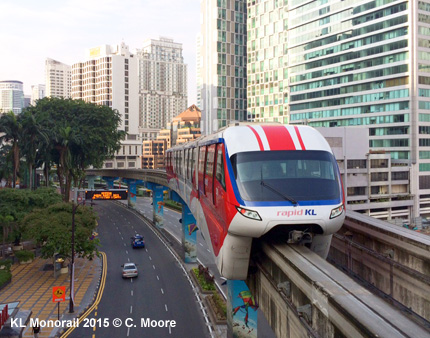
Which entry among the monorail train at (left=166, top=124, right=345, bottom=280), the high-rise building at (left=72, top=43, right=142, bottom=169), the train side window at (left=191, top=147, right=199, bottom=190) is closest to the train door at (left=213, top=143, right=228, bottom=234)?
the monorail train at (left=166, top=124, right=345, bottom=280)

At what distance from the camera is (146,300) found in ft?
120

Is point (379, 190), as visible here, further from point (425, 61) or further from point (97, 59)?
point (97, 59)

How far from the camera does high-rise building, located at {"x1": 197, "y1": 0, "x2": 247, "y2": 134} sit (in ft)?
382

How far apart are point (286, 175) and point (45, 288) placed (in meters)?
33.7

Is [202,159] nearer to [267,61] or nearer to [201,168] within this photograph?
[201,168]

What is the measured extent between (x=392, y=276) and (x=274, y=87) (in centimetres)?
10779

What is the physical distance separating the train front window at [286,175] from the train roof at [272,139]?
190 mm

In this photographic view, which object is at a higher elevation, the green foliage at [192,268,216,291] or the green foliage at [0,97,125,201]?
the green foliage at [0,97,125,201]

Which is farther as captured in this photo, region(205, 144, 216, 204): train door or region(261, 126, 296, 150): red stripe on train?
region(205, 144, 216, 204): train door

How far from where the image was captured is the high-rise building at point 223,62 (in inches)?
4579

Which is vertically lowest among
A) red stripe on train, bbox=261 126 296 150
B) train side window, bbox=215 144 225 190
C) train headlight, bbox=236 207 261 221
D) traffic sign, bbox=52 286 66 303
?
traffic sign, bbox=52 286 66 303

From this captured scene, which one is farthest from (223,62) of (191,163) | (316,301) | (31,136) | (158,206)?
(316,301)

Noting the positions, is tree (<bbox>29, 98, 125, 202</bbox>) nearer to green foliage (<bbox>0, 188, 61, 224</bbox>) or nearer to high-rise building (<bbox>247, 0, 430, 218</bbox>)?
green foliage (<bbox>0, 188, 61, 224</bbox>)

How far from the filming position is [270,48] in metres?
118
